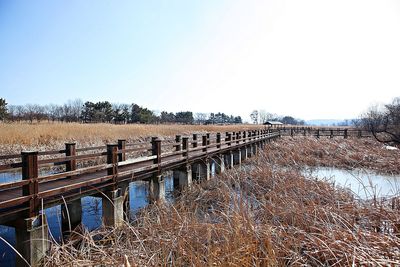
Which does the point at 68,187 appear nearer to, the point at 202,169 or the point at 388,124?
the point at 202,169

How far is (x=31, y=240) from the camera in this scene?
430cm

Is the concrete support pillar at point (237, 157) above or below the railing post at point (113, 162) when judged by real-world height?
below

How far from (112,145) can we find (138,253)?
11.1ft

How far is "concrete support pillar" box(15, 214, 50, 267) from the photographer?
14.0ft

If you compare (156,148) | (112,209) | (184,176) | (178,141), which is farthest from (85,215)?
(178,141)

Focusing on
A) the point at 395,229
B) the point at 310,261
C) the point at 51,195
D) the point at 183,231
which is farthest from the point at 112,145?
the point at 395,229

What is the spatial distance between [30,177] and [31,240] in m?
0.97

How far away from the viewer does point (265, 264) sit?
10.6ft

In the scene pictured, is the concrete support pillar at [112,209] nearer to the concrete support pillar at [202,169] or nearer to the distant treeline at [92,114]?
the concrete support pillar at [202,169]

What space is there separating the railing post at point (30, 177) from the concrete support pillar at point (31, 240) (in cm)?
14

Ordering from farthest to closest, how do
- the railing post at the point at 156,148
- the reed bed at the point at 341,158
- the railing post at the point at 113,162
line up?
the reed bed at the point at 341,158
the railing post at the point at 156,148
the railing post at the point at 113,162

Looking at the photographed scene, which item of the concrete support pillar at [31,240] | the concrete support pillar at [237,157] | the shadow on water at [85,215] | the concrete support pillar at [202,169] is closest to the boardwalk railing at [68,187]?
the concrete support pillar at [31,240]

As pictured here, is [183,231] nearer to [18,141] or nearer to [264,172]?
[264,172]

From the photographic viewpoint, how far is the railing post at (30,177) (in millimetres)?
4387
